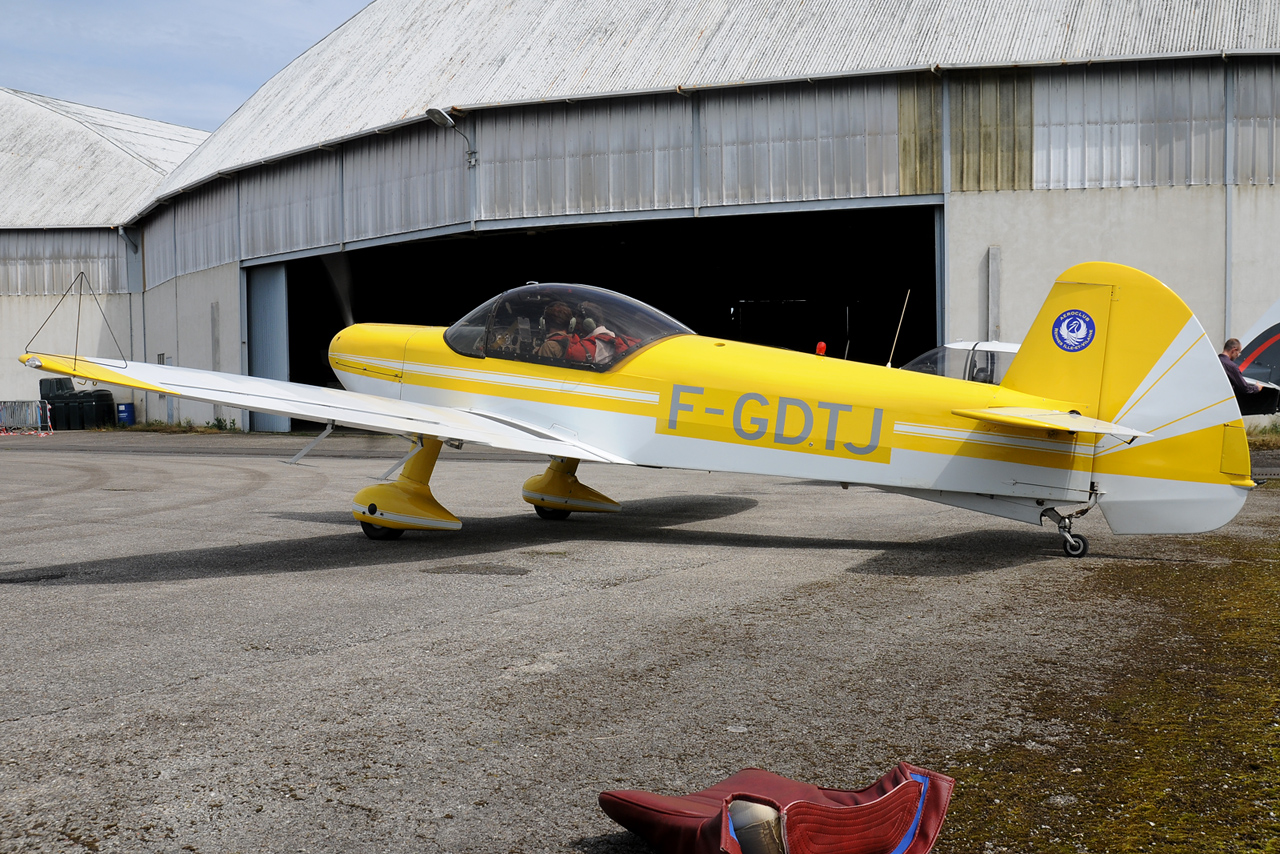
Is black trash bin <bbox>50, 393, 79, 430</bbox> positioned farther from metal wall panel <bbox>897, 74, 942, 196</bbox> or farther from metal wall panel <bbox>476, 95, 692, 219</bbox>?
metal wall panel <bbox>897, 74, 942, 196</bbox>

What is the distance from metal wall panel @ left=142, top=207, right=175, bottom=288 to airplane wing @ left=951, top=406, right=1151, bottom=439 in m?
32.6

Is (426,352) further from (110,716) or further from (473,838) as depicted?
(473,838)

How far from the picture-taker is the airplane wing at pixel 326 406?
22.2 feet

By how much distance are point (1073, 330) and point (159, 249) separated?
115 feet

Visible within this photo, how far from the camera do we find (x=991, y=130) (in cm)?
1948

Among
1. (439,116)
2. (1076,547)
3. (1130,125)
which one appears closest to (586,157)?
(439,116)

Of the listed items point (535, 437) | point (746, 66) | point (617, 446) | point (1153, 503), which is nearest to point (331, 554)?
point (535, 437)

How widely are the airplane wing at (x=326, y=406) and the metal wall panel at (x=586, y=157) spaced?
45.9 ft

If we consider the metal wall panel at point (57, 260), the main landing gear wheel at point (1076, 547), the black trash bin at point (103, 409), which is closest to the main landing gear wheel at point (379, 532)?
the main landing gear wheel at point (1076, 547)

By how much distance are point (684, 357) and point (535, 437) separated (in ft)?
4.67

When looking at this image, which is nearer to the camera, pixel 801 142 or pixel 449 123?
→ pixel 801 142

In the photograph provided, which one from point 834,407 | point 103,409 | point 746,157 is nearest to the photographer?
point 834,407

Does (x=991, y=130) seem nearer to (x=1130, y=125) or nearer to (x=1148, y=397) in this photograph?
(x=1130, y=125)

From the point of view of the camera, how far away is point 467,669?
441 cm
